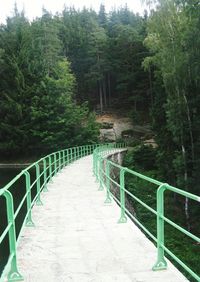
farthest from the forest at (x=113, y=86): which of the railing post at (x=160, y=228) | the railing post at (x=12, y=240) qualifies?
the railing post at (x=12, y=240)

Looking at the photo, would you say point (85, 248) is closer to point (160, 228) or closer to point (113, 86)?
point (160, 228)

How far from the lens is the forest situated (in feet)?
78.7

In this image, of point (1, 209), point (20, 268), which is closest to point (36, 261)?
point (20, 268)

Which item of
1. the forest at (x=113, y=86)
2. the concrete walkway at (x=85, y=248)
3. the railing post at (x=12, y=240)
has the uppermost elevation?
the forest at (x=113, y=86)

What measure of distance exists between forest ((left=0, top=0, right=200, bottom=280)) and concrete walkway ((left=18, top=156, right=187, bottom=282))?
1169 centimetres

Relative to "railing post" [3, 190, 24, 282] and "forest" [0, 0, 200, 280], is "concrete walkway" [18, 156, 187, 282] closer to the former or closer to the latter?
"railing post" [3, 190, 24, 282]

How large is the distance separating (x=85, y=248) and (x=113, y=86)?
59266 millimetres

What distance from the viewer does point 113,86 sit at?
64.9 metres

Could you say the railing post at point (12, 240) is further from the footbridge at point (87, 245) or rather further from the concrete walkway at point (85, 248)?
the concrete walkway at point (85, 248)

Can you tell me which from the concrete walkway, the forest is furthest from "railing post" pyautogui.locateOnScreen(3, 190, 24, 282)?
the forest

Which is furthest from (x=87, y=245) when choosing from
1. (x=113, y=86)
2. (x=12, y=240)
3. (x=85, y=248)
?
(x=113, y=86)

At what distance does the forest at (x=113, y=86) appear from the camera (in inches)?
944

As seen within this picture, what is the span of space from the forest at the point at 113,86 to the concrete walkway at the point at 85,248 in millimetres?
11692

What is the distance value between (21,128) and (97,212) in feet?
128
